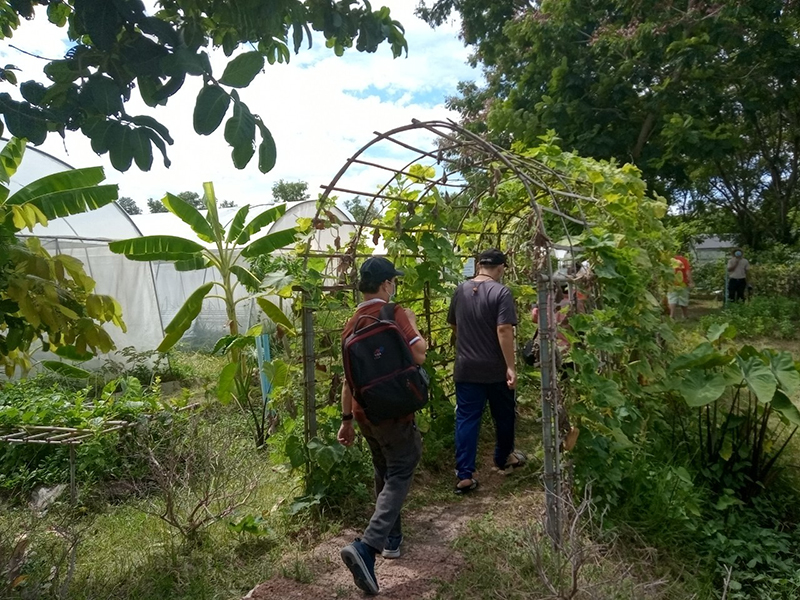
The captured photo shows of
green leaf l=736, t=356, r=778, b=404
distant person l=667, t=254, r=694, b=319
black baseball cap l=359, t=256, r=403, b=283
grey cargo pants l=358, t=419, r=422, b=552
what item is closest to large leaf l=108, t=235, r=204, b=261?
black baseball cap l=359, t=256, r=403, b=283

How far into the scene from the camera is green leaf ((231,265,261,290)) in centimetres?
589

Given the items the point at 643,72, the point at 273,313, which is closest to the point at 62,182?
the point at 273,313

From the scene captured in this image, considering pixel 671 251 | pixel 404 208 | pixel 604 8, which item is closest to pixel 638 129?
pixel 604 8

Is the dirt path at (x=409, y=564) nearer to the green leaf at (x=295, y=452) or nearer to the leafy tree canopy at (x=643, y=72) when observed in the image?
the green leaf at (x=295, y=452)

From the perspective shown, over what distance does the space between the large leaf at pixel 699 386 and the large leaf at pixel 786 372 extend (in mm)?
356

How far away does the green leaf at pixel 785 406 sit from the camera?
414 centimetres

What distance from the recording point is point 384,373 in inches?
126

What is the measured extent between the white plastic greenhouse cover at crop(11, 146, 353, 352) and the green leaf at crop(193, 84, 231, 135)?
5.21 meters

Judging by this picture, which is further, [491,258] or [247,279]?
[247,279]

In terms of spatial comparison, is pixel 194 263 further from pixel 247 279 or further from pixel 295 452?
pixel 295 452

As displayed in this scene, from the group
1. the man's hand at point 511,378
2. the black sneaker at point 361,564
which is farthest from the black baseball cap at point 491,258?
the black sneaker at point 361,564

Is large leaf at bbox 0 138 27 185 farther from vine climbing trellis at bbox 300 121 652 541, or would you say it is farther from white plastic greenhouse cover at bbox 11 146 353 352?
white plastic greenhouse cover at bbox 11 146 353 352

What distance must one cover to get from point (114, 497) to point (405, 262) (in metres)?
2.91

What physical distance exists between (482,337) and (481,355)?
13cm
